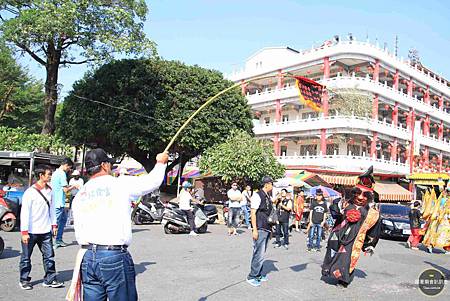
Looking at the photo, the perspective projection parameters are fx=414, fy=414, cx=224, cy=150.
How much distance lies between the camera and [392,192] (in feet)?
108

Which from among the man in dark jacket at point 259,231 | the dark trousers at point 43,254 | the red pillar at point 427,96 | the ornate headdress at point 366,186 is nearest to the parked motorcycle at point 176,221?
the man in dark jacket at point 259,231

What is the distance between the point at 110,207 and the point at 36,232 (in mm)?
3257

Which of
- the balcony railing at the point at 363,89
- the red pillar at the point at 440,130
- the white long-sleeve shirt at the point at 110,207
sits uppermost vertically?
the balcony railing at the point at 363,89

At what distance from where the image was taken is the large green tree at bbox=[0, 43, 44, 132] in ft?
97.6

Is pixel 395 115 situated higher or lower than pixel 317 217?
higher

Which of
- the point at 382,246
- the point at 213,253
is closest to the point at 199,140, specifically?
the point at 382,246

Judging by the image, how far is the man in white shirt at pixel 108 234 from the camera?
129 inches

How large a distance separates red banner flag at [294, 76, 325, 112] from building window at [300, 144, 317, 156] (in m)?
29.8

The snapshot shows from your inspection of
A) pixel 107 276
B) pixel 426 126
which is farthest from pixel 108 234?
pixel 426 126

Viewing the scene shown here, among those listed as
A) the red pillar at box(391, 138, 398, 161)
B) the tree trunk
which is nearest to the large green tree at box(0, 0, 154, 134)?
the tree trunk

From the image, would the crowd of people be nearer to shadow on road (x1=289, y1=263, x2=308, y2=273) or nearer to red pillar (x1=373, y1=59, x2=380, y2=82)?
shadow on road (x1=289, y1=263, x2=308, y2=273)

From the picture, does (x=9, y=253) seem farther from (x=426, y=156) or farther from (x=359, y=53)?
(x=426, y=156)

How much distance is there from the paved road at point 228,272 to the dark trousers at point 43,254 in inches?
7.6

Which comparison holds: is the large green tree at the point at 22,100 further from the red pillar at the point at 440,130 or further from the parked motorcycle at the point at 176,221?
the red pillar at the point at 440,130
